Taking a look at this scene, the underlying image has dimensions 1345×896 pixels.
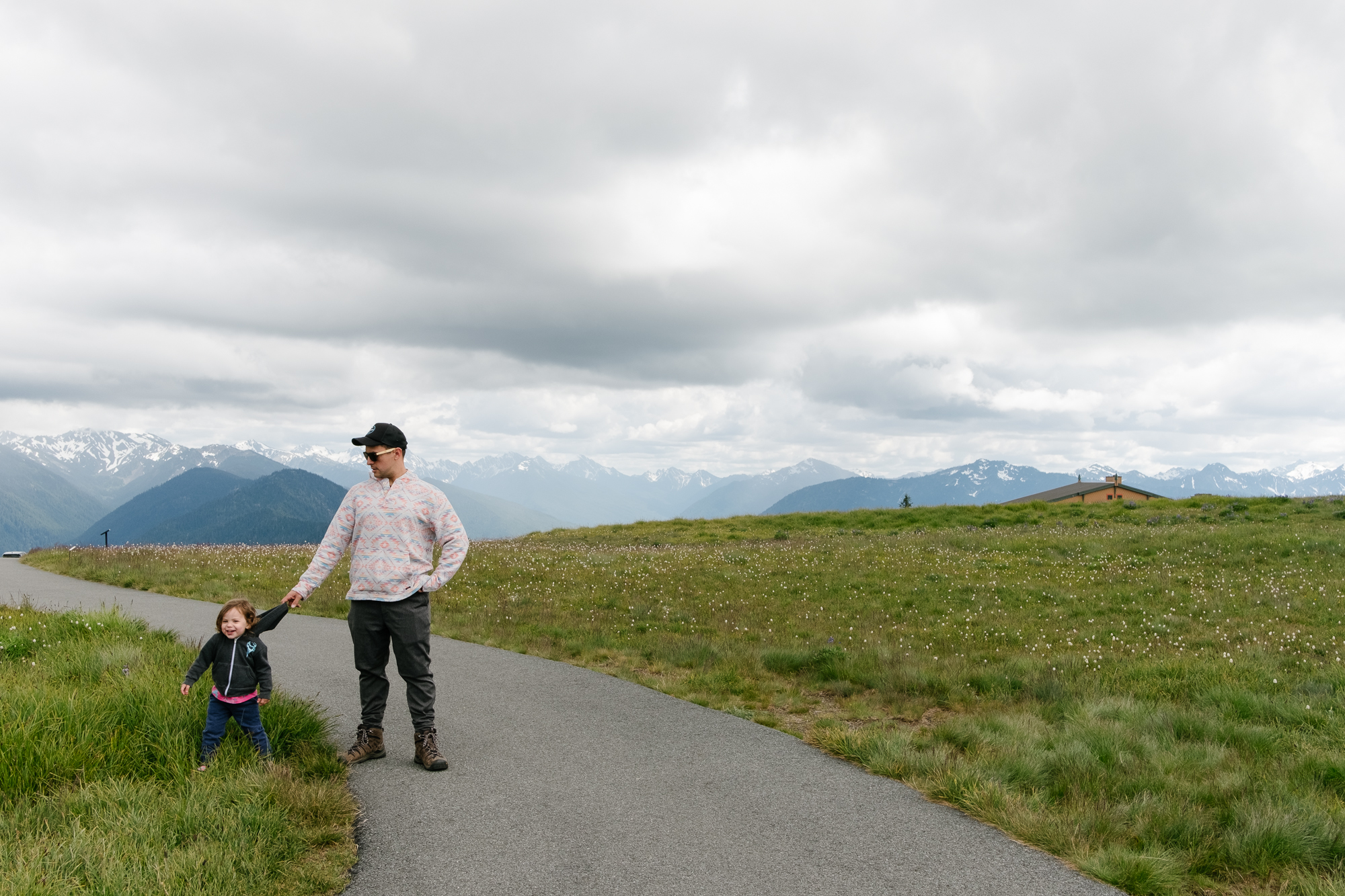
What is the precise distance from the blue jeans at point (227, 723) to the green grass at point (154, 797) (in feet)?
0.31

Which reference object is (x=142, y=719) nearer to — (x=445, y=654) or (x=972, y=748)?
(x=445, y=654)

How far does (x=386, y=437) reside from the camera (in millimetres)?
6969

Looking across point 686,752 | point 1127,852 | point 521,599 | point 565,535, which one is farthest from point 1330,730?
point 565,535

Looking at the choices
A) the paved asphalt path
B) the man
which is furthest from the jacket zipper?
the paved asphalt path

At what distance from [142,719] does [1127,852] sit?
815cm

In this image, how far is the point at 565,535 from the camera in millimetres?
39719

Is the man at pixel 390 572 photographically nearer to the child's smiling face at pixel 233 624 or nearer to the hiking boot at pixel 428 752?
the hiking boot at pixel 428 752

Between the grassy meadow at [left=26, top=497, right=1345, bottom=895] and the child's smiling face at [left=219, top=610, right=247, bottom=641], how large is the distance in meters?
5.46

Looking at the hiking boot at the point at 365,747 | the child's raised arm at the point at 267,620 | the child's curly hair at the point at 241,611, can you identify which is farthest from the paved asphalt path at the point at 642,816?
the child's curly hair at the point at 241,611

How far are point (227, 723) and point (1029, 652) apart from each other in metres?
10.8

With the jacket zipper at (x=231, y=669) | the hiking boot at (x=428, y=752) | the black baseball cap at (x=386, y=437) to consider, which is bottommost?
the hiking boot at (x=428, y=752)

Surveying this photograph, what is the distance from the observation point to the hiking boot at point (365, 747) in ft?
22.5

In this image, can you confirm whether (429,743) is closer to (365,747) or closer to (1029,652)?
(365,747)

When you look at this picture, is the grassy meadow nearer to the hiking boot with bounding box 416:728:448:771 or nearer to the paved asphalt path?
the paved asphalt path
